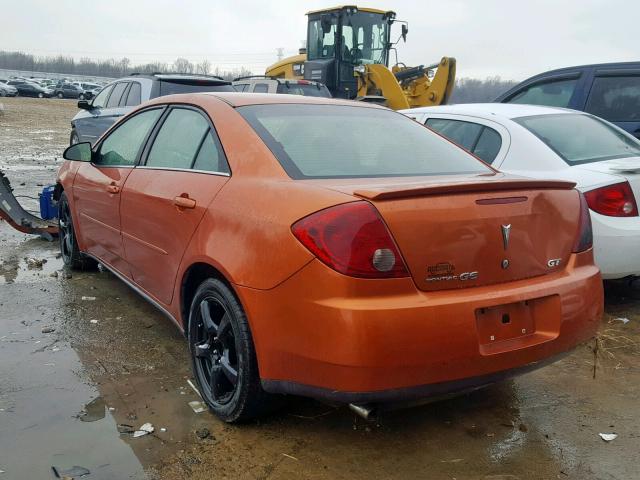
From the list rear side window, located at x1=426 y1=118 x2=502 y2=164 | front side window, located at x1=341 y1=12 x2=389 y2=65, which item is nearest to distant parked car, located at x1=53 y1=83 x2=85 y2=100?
front side window, located at x1=341 y1=12 x2=389 y2=65

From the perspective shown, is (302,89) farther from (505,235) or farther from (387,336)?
(387,336)

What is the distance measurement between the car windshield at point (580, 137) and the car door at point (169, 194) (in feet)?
9.02

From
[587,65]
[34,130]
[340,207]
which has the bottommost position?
[34,130]

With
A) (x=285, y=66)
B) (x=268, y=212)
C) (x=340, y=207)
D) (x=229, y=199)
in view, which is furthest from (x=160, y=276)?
(x=285, y=66)

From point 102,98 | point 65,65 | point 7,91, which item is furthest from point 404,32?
point 65,65

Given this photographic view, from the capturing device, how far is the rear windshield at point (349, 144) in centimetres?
293

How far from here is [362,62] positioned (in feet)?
51.5

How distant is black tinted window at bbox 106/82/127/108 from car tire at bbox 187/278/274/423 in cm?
758

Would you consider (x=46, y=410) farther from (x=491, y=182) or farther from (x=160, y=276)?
(x=491, y=182)

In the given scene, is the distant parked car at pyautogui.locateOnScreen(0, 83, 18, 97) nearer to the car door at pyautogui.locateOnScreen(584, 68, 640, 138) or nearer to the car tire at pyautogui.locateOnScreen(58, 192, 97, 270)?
the car tire at pyautogui.locateOnScreen(58, 192, 97, 270)

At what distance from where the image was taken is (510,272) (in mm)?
2570

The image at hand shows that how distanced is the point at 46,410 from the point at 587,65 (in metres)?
6.30

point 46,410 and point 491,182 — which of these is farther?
point 46,410

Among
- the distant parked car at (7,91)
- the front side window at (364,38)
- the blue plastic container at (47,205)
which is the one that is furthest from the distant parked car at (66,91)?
the blue plastic container at (47,205)
